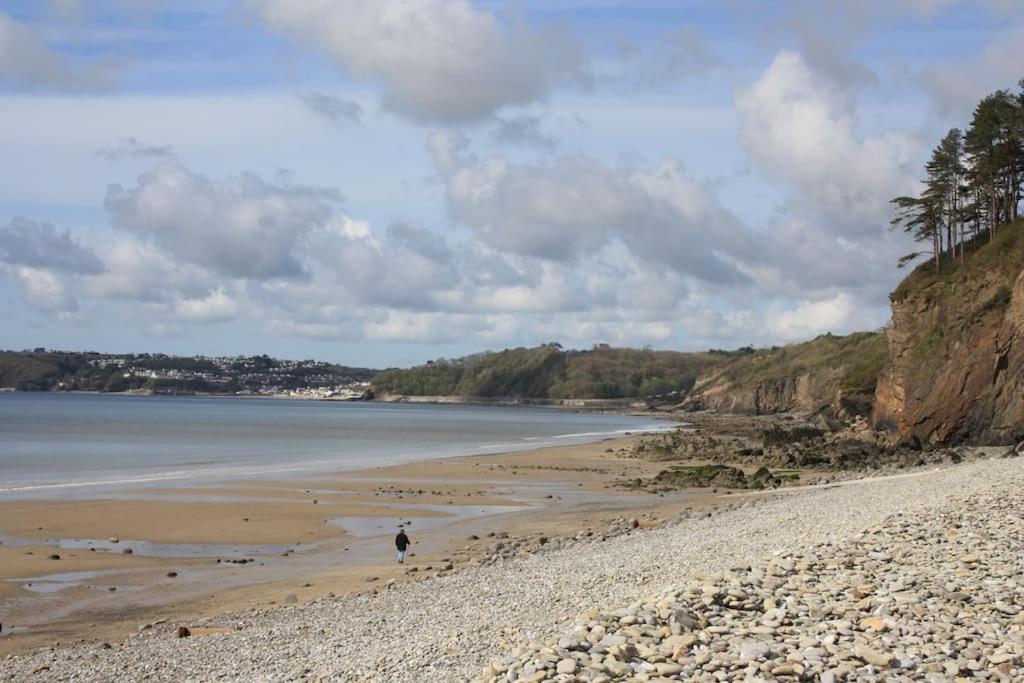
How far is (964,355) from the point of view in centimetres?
4503

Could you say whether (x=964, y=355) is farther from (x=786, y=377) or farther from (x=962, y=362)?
(x=786, y=377)

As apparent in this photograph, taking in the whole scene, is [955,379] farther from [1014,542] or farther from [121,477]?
[121,477]

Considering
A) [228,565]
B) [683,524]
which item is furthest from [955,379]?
[228,565]

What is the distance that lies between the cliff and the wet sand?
15.5 m

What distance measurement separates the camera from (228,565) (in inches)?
893

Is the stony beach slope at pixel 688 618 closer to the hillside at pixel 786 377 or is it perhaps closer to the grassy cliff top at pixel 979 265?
the grassy cliff top at pixel 979 265

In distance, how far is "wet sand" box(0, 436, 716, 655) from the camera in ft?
60.3

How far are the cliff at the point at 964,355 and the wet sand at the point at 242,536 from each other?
15528 mm

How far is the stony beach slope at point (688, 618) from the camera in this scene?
9.74 m

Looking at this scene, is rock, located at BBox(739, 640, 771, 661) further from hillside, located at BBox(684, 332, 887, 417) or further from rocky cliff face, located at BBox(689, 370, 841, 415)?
rocky cliff face, located at BBox(689, 370, 841, 415)

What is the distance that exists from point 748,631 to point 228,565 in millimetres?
15454

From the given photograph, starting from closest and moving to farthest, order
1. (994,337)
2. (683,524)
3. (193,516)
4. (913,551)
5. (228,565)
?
(913,551), (228,565), (683,524), (193,516), (994,337)

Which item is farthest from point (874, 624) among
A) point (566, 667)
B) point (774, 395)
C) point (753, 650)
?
point (774, 395)

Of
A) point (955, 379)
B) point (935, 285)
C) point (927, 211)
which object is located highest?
point (927, 211)
